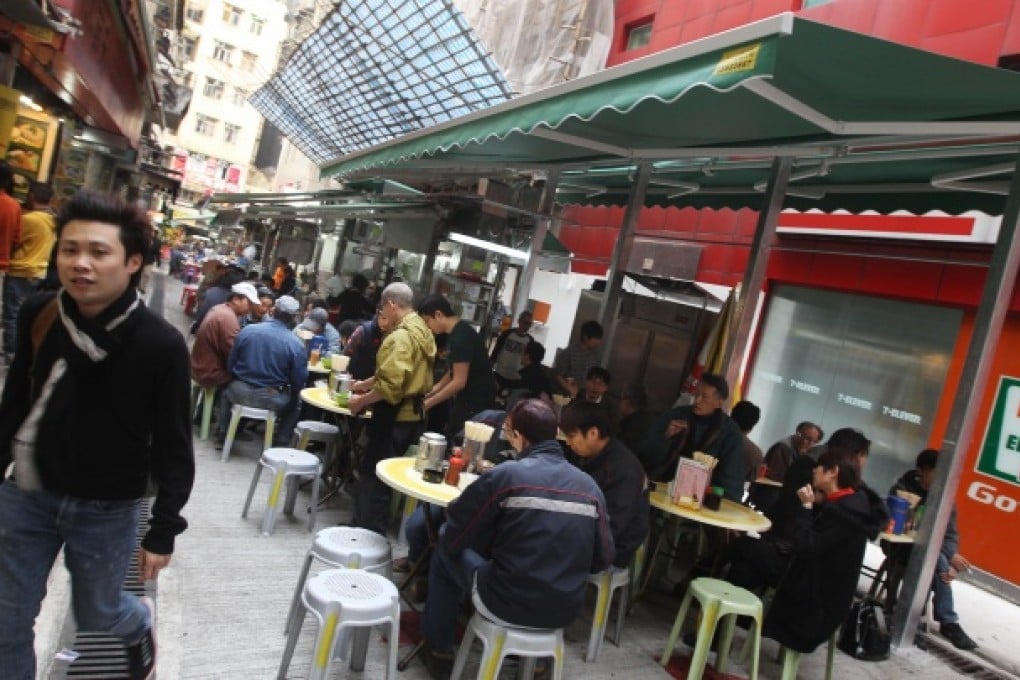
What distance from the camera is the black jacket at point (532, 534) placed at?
3057mm

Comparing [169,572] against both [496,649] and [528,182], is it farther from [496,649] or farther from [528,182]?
[528,182]

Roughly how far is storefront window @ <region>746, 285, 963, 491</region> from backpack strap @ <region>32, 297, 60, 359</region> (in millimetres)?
9666

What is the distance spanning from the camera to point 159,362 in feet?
7.47

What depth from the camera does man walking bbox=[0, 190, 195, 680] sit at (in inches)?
86.5

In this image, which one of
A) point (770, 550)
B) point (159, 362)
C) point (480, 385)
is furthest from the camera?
point (480, 385)

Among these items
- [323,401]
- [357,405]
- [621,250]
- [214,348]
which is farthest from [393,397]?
[621,250]

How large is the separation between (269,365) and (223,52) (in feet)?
164

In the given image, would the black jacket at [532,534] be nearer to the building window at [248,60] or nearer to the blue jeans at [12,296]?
the blue jeans at [12,296]

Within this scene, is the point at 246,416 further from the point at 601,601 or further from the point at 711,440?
the point at 711,440

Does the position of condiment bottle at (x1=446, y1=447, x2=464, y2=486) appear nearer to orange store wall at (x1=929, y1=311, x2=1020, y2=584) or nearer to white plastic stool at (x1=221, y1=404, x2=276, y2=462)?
white plastic stool at (x1=221, y1=404, x2=276, y2=462)

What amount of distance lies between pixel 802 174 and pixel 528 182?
3752mm

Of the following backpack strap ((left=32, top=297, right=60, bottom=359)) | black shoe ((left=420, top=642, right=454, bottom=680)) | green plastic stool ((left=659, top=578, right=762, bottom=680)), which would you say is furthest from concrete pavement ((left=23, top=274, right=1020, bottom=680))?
backpack strap ((left=32, top=297, right=60, bottom=359))

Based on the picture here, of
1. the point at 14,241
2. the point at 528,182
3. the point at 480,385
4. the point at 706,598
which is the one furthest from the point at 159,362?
the point at 528,182

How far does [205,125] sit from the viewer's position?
160 feet
